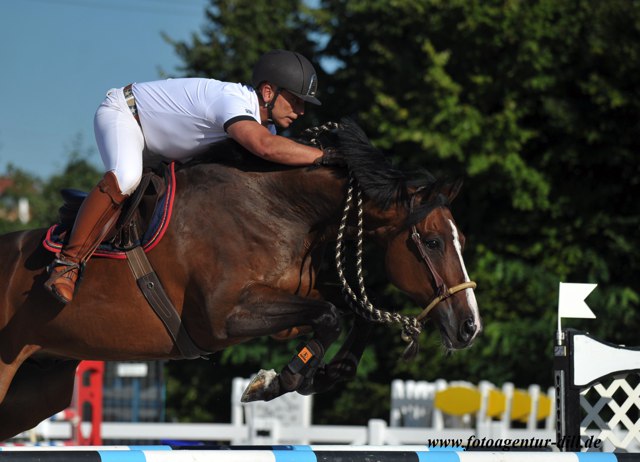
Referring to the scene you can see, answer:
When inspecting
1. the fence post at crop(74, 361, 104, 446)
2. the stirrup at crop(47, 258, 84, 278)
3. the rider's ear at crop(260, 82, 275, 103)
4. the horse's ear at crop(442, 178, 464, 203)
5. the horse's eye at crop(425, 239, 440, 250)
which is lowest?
the fence post at crop(74, 361, 104, 446)

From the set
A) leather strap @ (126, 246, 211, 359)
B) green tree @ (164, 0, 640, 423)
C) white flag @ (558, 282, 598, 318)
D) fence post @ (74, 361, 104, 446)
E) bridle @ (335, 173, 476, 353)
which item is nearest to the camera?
bridle @ (335, 173, 476, 353)

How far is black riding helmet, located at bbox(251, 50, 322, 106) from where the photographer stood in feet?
15.5

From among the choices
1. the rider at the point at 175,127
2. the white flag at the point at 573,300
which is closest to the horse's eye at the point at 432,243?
the rider at the point at 175,127

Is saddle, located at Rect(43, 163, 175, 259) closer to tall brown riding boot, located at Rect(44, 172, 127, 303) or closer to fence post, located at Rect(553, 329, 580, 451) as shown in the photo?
tall brown riding boot, located at Rect(44, 172, 127, 303)

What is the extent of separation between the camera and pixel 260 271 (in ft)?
14.9

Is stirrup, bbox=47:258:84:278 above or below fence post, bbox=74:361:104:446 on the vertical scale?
above

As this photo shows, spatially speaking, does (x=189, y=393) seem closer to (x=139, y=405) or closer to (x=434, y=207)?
(x=139, y=405)

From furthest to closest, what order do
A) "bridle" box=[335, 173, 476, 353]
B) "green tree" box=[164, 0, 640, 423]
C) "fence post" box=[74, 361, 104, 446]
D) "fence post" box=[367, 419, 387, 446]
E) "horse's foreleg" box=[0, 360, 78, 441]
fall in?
"green tree" box=[164, 0, 640, 423] < "fence post" box=[74, 361, 104, 446] < "fence post" box=[367, 419, 387, 446] < "horse's foreleg" box=[0, 360, 78, 441] < "bridle" box=[335, 173, 476, 353]

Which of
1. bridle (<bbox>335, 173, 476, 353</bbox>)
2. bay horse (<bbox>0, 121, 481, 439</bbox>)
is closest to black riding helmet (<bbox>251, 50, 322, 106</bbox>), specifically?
bay horse (<bbox>0, 121, 481, 439</bbox>)

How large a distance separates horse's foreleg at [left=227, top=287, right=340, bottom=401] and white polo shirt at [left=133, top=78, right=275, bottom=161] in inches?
33.9

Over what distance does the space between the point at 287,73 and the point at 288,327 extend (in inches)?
48.2

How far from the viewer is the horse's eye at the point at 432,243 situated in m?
4.50

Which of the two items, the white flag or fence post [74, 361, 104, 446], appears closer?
the white flag

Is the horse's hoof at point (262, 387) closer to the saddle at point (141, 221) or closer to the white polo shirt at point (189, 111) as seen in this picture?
the saddle at point (141, 221)
